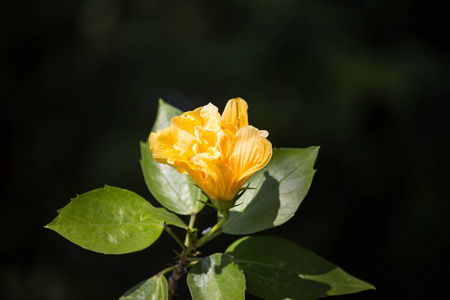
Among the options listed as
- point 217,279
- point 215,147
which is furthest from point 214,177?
Answer: point 217,279

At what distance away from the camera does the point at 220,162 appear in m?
0.63

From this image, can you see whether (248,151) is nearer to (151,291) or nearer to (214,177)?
(214,177)

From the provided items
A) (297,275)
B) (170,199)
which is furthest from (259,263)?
(170,199)

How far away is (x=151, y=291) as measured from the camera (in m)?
0.69

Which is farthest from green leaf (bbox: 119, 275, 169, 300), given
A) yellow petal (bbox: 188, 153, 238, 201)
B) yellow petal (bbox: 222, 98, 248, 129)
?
yellow petal (bbox: 222, 98, 248, 129)

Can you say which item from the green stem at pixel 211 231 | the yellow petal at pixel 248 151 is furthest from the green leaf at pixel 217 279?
the yellow petal at pixel 248 151

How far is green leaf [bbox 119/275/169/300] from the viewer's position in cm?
69

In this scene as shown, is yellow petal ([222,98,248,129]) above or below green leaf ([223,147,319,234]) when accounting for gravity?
above

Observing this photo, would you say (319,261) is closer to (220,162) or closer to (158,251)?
(220,162)

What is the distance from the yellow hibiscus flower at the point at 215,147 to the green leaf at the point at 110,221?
0.25 ft

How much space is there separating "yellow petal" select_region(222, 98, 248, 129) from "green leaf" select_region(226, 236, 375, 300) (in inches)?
9.1

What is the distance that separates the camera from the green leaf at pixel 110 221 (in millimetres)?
640

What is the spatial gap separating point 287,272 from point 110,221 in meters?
0.30

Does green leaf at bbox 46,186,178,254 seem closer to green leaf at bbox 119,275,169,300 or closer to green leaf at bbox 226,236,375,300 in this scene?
green leaf at bbox 119,275,169,300
